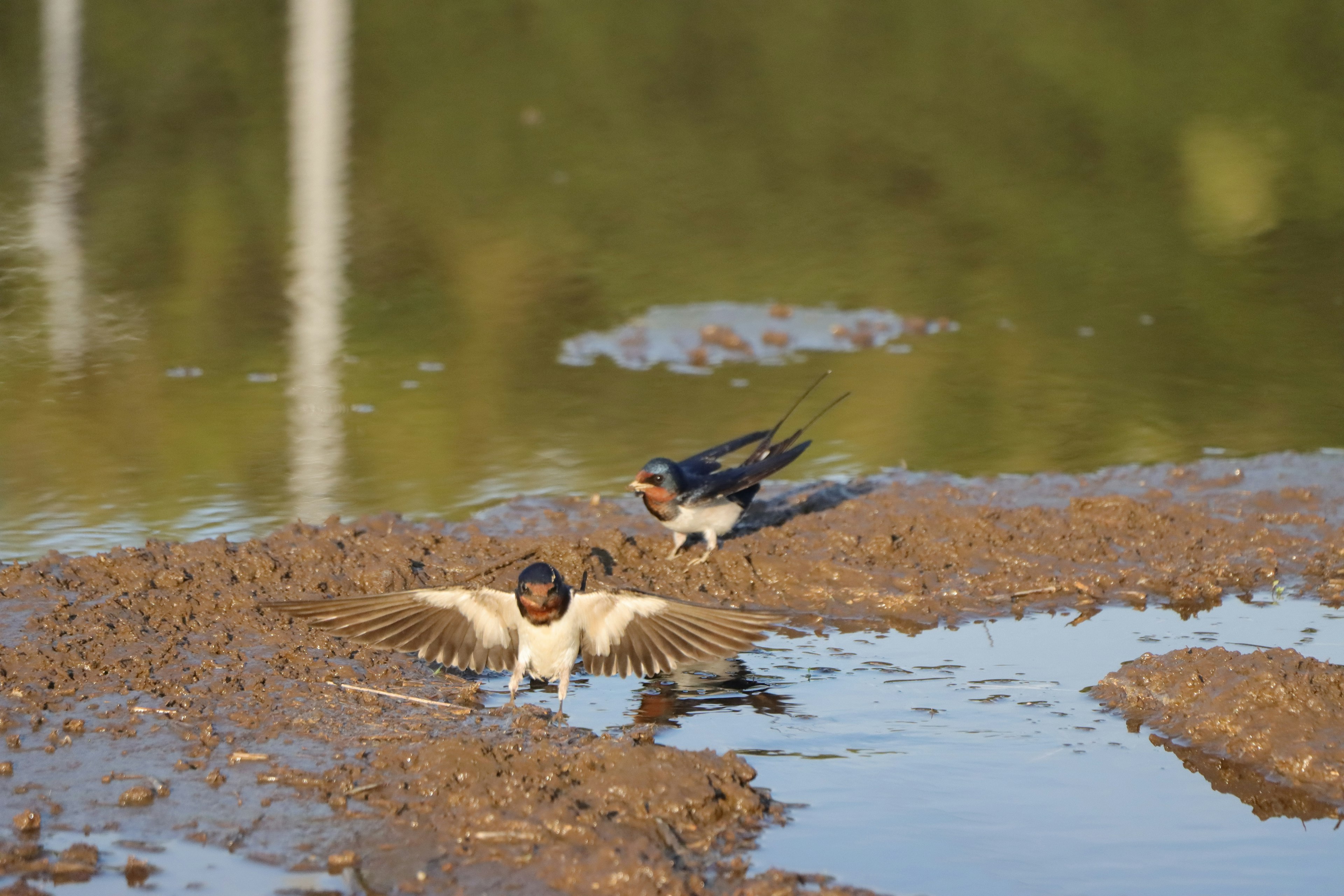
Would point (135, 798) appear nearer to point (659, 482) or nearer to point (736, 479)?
point (659, 482)

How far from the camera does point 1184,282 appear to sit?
45.5ft

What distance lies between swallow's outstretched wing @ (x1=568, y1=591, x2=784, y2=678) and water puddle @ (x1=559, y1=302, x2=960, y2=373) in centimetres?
497

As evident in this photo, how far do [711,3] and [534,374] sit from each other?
18733 millimetres

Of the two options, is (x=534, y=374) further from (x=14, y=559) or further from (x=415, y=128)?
(x=415, y=128)

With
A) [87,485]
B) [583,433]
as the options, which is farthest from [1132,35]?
[87,485]

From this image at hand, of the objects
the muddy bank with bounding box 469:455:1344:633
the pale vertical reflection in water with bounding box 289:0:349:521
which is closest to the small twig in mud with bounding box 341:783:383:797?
the muddy bank with bounding box 469:455:1344:633

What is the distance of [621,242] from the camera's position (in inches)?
587

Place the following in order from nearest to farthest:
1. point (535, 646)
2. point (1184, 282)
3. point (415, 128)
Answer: point (535, 646), point (1184, 282), point (415, 128)

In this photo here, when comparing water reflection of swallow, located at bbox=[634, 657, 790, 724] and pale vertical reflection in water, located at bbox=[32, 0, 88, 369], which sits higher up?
pale vertical reflection in water, located at bbox=[32, 0, 88, 369]

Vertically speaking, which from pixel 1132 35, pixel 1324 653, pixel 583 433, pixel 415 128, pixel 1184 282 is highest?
pixel 1132 35

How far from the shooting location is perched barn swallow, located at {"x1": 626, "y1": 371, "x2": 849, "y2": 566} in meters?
7.16

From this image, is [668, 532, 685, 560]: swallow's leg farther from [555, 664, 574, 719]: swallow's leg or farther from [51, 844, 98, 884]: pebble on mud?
[51, 844, 98, 884]: pebble on mud

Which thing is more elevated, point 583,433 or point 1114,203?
point 1114,203

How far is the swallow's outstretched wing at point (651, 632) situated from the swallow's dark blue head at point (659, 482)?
3.68ft
